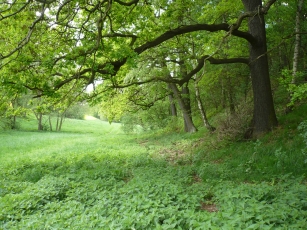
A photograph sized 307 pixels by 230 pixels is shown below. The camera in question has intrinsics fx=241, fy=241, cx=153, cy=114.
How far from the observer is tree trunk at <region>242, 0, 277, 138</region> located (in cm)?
943

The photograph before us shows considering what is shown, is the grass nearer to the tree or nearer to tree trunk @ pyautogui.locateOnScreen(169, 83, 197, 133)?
the tree

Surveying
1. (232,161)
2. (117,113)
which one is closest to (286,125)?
(232,161)

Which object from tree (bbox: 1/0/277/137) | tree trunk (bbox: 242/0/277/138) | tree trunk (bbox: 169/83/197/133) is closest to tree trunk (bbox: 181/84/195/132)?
tree trunk (bbox: 169/83/197/133)

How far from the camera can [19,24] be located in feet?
29.5

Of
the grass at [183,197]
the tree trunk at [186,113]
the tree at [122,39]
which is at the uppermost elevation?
the tree at [122,39]

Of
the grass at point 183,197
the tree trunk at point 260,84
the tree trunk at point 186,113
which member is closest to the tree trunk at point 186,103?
the tree trunk at point 186,113

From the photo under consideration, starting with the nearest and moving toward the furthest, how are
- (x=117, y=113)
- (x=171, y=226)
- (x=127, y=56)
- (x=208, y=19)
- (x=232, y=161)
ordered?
Answer: (x=171, y=226) < (x=127, y=56) < (x=232, y=161) < (x=208, y=19) < (x=117, y=113)

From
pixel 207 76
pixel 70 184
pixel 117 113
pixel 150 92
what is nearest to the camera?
pixel 70 184

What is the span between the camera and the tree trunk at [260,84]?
30.9 ft

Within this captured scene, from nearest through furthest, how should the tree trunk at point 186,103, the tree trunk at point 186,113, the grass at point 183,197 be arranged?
the grass at point 183,197, the tree trunk at point 186,113, the tree trunk at point 186,103

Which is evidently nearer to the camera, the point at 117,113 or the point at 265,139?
the point at 265,139

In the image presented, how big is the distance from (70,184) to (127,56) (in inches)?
169

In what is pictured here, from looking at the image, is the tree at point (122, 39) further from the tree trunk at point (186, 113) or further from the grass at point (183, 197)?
the tree trunk at point (186, 113)

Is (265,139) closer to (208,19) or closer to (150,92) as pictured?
(208,19)
